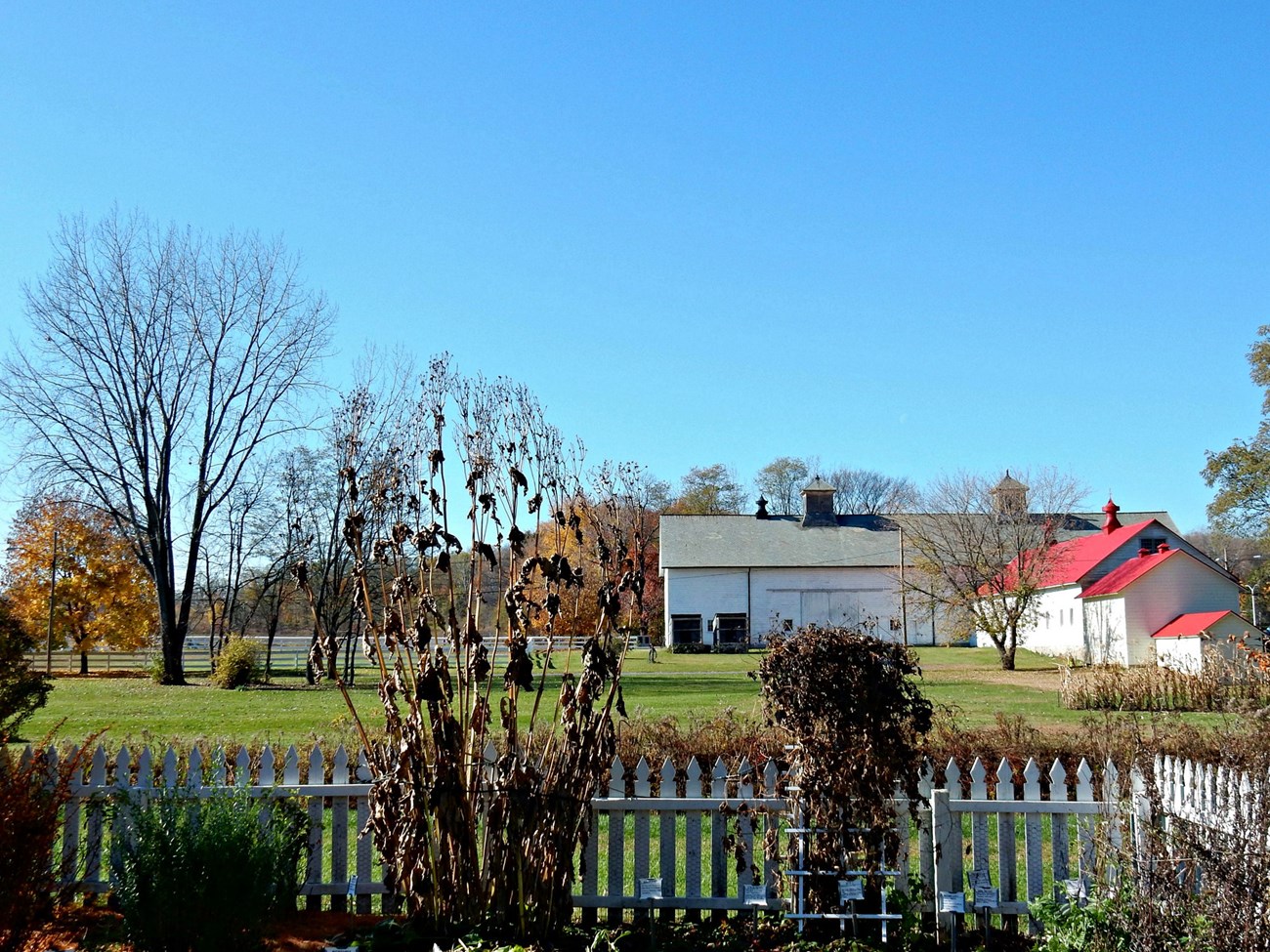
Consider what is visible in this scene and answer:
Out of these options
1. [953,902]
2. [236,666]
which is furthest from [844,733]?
[236,666]

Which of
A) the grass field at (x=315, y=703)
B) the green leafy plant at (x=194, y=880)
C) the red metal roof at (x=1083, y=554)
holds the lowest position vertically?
the grass field at (x=315, y=703)

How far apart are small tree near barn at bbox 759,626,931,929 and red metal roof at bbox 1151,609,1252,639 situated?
2530 centimetres

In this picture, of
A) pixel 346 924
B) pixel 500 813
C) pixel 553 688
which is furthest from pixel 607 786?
pixel 553 688

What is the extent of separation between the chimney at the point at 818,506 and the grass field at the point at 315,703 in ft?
62.5

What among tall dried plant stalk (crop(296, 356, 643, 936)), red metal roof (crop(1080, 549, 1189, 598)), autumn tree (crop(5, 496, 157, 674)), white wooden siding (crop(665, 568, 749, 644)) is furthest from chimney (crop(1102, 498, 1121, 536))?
tall dried plant stalk (crop(296, 356, 643, 936))

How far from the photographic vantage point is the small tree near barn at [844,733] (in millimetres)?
4832

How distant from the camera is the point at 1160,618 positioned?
32969 mm

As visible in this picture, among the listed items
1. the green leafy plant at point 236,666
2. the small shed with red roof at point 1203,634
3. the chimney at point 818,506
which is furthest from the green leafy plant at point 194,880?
the chimney at point 818,506

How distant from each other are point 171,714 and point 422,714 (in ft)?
47.3

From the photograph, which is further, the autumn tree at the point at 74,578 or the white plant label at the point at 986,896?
the autumn tree at the point at 74,578

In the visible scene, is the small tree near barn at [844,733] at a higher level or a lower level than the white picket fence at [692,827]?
higher

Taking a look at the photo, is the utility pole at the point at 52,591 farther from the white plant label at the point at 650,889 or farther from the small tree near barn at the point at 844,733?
the small tree near barn at the point at 844,733

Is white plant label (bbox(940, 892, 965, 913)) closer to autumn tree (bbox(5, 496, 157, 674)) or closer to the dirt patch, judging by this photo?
the dirt patch

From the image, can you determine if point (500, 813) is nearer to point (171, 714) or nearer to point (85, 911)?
point (85, 911)
